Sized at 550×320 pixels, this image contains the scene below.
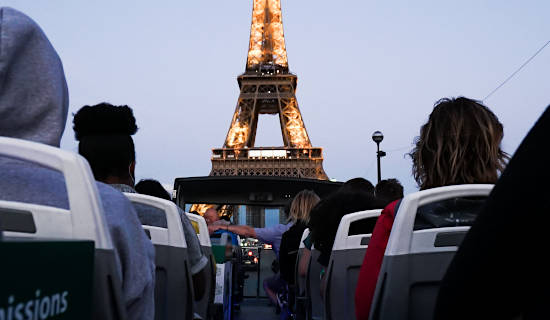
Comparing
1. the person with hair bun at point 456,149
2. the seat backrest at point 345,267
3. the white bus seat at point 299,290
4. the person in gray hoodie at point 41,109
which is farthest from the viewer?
the white bus seat at point 299,290

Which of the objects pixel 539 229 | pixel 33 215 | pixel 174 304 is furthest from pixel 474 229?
pixel 174 304

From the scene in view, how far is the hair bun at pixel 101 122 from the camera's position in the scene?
3270mm

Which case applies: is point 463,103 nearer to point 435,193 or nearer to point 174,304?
point 435,193

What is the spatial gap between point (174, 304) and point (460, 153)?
1.82m

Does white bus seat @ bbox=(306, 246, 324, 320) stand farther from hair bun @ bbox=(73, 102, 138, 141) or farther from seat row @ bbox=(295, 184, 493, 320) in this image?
seat row @ bbox=(295, 184, 493, 320)

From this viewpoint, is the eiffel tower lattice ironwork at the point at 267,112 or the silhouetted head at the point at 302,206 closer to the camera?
the silhouetted head at the point at 302,206

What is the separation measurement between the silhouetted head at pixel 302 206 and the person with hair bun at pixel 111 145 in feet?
11.8

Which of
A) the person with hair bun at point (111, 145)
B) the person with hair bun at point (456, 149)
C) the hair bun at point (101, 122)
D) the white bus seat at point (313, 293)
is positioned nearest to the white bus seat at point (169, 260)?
the person with hair bun at point (111, 145)

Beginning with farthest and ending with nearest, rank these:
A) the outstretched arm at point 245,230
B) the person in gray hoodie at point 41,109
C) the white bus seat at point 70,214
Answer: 1. the outstretched arm at point 245,230
2. the person in gray hoodie at point 41,109
3. the white bus seat at point 70,214

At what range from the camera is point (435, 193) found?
222 cm

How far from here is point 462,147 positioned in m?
2.64

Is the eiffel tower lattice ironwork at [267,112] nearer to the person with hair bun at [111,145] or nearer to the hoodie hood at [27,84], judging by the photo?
the person with hair bun at [111,145]

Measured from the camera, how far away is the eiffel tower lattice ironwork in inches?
1745

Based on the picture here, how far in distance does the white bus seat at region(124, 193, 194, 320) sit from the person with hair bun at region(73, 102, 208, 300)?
12 centimetres
